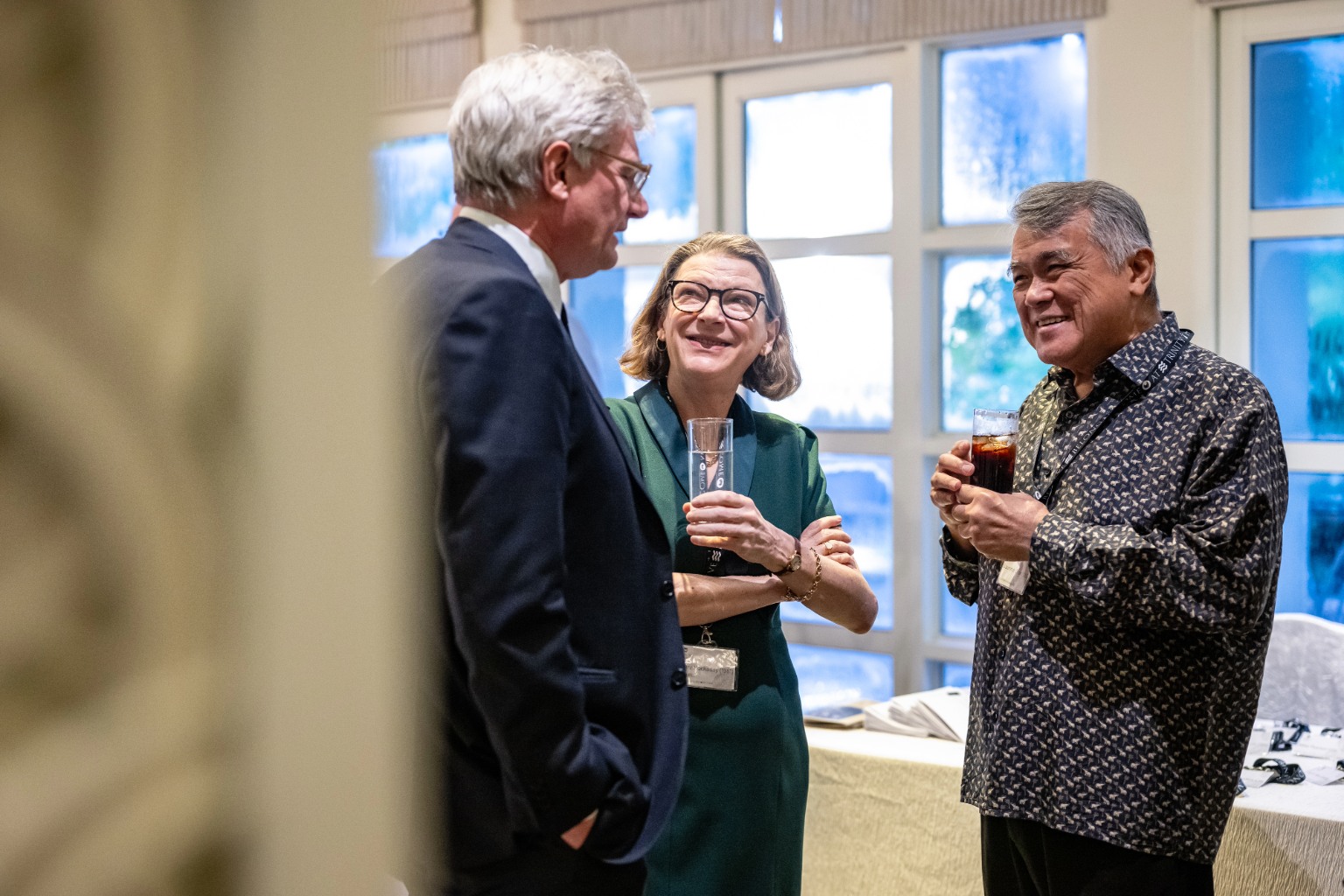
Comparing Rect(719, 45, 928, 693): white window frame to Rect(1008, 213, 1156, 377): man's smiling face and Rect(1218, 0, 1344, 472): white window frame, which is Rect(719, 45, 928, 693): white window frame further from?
Rect(1008, 213, 1156, 377): man's smiling face

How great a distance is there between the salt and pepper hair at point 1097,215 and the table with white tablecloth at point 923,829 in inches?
42.8

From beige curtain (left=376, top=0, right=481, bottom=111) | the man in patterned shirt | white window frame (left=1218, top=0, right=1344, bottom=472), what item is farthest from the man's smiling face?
beige curtain (left=376, top=0, right=481, bottom=111)

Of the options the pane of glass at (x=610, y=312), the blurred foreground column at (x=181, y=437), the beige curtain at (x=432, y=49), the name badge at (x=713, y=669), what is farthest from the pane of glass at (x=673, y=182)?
the blurred foreground column at (x=181, y=437)

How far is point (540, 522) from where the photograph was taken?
3.88 ft

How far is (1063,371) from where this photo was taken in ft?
6.82

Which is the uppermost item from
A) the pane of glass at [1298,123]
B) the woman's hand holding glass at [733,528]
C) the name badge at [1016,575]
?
the pane of glass at [1298,123]

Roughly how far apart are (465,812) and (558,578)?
0.97 ft

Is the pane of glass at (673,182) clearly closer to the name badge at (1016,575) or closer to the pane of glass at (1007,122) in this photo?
the pane of glass at (1007,122)

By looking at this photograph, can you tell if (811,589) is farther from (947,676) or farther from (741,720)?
(947,676)

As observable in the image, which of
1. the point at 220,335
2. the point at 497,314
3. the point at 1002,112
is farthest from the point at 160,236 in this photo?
the point at 1002,112

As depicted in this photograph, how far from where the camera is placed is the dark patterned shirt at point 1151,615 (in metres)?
1.75

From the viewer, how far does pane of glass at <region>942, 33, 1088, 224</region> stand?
370cm

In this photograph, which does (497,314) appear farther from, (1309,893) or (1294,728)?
(1294,728)

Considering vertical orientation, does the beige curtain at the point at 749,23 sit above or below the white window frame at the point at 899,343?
above
